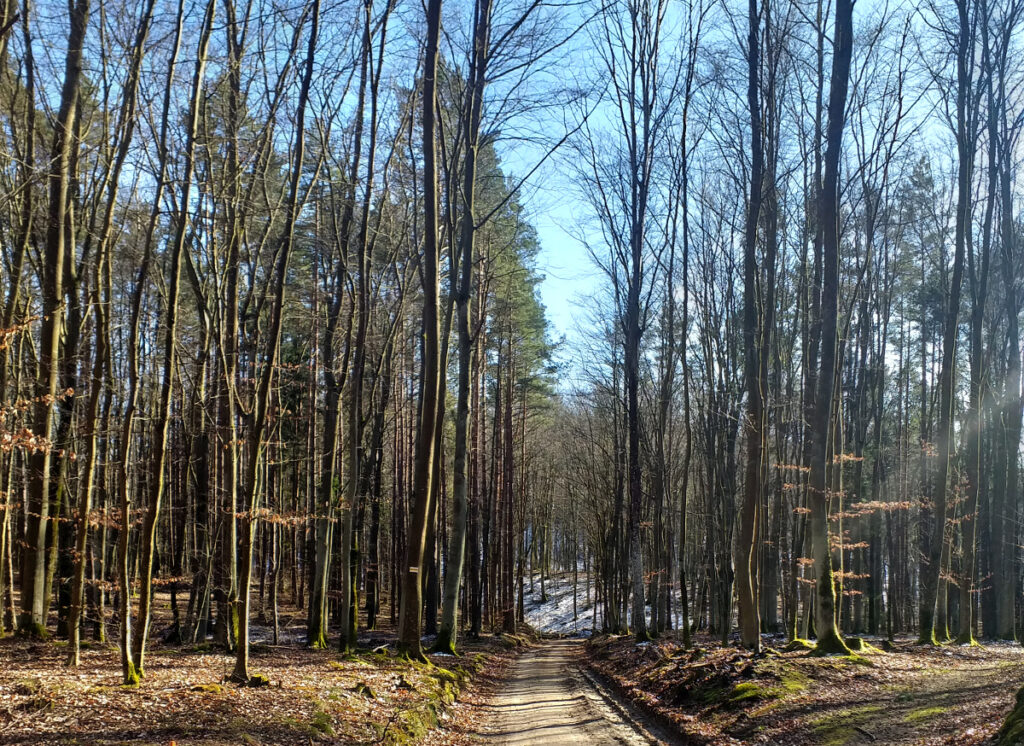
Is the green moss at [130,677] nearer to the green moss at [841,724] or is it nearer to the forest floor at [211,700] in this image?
the forest floor at [211,700]

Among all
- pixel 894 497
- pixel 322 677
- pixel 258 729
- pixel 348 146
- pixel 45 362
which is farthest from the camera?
pixel 894 497

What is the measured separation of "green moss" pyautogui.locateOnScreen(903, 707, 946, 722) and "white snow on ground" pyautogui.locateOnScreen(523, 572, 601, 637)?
3172 centimetres

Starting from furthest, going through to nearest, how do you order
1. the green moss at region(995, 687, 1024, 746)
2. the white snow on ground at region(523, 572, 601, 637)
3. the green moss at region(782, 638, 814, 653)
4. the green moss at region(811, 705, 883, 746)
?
the white snow on ground at region(523, 572, 601, 637) → the green moss at region(782, 638, 814, 653) → the green moss at region(811, 705, 883, 746) → the green moss at region(995, 687, 1024, 746)

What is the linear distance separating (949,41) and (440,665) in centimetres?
1848

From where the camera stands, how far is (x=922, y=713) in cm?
822

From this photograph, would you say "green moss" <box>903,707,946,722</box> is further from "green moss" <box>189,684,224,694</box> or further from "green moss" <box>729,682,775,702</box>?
"green moss" <box>189,684,224,694</box>

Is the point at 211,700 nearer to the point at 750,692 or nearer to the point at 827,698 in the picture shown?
the point at 750,692

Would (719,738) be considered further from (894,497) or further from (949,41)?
(894,497)

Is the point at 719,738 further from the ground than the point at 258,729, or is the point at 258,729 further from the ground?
the point at 258,729

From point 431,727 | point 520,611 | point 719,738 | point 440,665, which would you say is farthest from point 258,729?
point 520,611

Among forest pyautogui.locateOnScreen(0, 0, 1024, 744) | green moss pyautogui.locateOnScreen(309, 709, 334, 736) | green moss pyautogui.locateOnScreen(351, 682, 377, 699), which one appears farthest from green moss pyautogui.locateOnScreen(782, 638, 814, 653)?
green moss pyautogui.locateOnScreen(309, 709, 334, 736)

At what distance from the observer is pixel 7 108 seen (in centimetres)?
1254

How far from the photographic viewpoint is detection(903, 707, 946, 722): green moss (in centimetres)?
805

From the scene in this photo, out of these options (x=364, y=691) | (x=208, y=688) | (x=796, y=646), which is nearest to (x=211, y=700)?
(x=208, y=688)
